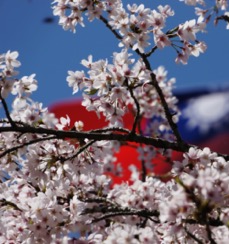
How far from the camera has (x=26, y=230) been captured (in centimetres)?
569

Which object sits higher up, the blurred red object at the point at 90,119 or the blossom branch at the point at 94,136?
the blurred red object at the point at 90,119

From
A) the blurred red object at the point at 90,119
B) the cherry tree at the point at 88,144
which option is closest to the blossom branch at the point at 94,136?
the cherry tree at the point at 88,144

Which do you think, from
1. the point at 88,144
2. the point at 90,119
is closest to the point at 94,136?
the point at 88,144

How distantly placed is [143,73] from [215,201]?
1933 millimetres

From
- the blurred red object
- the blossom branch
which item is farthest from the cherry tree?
the blurred red object

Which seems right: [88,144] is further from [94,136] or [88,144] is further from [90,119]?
[90,119]

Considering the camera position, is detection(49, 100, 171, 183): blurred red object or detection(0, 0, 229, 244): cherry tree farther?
detection(49, 100, 171, 183): blurred red object

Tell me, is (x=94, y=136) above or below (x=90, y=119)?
below

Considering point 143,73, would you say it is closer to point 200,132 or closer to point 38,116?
point 38,116

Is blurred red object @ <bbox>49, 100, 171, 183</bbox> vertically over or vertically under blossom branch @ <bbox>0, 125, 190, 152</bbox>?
over

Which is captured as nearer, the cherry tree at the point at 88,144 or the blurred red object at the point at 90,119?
the cherry tree at the point at 88,144

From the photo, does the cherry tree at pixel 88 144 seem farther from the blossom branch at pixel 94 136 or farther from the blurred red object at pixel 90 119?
the blurred red object at pixel 90 119

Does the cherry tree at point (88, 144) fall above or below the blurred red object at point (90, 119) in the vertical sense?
below

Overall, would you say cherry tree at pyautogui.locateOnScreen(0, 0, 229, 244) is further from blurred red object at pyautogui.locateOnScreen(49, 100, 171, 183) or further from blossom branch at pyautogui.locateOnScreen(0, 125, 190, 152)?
blurred red object at pyautogui.locateOnScreen(49, 100, 171, 183)
